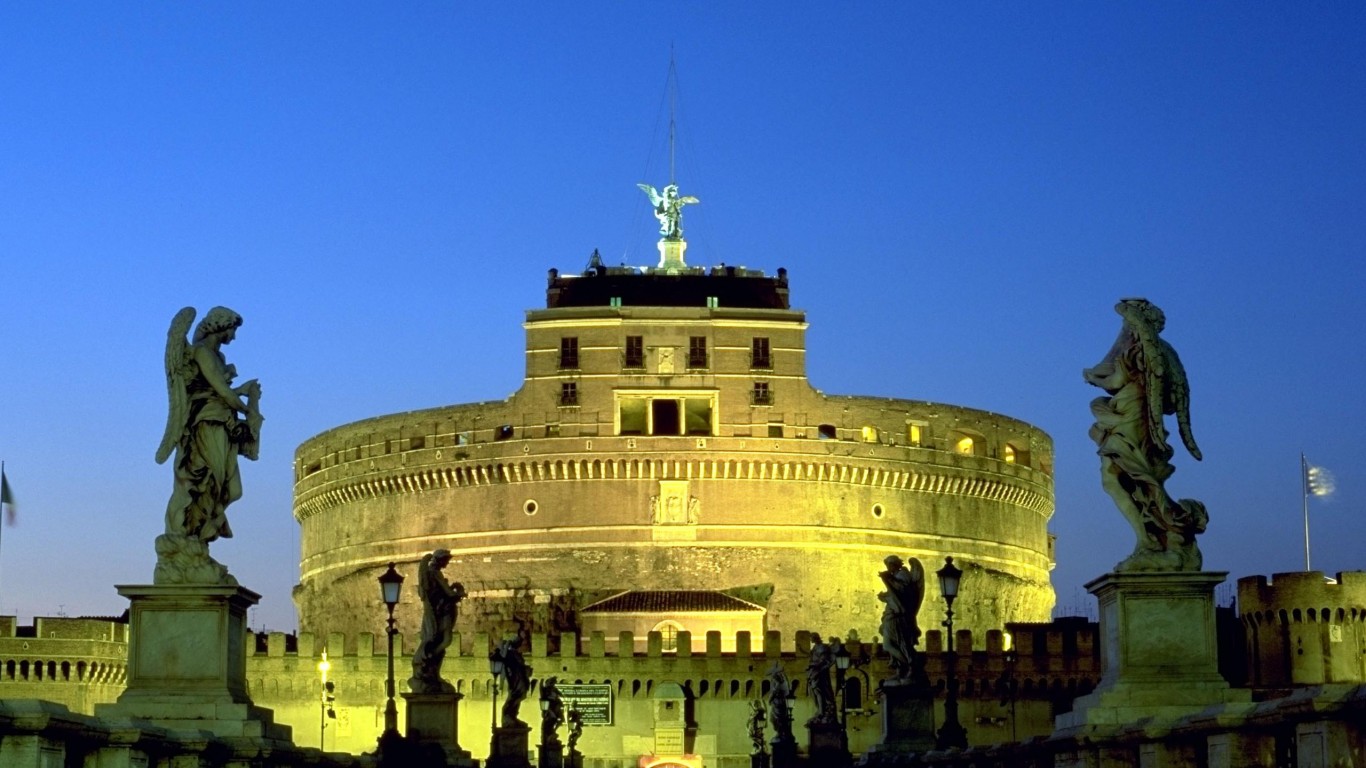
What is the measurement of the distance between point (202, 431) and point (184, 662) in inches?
76.4

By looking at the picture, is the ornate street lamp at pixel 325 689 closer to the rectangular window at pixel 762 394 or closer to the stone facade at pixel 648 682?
the stone facade at pixel 648 682

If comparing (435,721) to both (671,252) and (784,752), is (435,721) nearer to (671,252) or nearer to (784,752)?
(784,752)

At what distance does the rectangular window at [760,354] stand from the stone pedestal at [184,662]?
75178mm

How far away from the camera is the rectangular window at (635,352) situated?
93.8 m

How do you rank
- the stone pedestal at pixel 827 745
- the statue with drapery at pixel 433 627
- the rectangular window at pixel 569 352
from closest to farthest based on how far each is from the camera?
the statue with drapery at pixel 433 627 → the stone pedestal at pixel 827 745 → the rectangular window at pixel 569 352

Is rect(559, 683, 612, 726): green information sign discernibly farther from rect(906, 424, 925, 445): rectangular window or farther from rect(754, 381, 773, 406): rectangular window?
rect(906, 424, 925, 445): rectangular window

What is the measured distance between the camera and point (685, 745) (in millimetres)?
Answer: 81625

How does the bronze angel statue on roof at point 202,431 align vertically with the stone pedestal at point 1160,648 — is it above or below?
above

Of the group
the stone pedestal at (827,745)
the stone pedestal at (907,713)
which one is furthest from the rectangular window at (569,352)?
the stone pedestal at (907,713)

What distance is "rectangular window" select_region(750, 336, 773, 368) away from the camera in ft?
308

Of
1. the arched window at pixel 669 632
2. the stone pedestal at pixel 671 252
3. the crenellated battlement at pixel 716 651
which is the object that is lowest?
the crenellated battlement at pixel 716 651

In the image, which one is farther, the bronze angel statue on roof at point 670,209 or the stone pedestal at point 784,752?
the bronze angel statue on roof at point 670,209

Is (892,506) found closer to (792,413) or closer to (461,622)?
(792,413)

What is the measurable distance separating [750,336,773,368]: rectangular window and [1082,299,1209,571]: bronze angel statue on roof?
245ft
